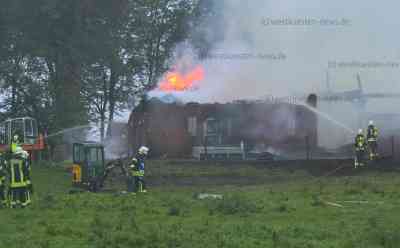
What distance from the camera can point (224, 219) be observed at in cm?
1441

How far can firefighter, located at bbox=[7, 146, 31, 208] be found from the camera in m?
17.3

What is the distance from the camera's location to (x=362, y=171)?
2645cm

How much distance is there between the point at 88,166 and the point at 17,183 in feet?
24.5

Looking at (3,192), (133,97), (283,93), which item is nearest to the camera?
(3,192)

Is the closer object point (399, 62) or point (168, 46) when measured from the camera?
point (399, 62)

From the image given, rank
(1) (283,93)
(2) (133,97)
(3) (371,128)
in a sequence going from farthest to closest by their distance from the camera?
1. (2) (133,97)
2. (1) (283,93)
3. (3) (371,128)

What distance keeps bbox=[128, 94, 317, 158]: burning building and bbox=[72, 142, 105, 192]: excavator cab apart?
9.22 meters

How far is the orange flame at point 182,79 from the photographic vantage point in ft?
112

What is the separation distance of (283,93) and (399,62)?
5624mm

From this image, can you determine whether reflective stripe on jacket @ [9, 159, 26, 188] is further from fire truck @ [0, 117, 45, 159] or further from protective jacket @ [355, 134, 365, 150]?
fire truck @ [0, 117, 45, 159]

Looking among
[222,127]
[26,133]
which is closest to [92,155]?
[222,127]

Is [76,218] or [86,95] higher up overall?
[86,95]

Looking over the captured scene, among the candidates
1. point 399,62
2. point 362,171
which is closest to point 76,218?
point 362,171

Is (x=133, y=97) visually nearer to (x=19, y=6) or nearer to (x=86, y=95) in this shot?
(x=86, y=95)
